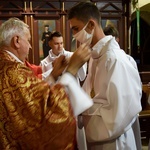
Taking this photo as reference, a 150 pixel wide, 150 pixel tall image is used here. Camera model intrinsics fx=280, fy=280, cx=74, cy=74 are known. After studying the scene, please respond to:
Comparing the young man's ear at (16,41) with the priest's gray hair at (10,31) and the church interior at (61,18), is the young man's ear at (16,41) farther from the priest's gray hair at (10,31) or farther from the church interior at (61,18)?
the church interior at (61,18)

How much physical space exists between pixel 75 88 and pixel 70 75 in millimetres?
73

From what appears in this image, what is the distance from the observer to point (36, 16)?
17.8 feet

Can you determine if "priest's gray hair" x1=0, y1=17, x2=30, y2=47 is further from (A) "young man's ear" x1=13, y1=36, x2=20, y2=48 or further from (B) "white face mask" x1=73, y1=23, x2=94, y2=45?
(B) "white face mask" x1=73, y1=23, x2=94, y2=45

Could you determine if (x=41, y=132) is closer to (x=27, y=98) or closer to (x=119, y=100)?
(x=27, y=98)

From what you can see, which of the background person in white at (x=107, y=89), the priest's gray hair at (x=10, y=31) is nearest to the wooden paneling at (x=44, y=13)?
the background person in white at (x=107, y=89)

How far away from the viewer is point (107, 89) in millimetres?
1628

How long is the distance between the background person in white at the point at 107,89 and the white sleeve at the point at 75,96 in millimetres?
238

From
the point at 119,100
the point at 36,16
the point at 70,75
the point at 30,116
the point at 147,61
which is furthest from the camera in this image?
the point at 147,61

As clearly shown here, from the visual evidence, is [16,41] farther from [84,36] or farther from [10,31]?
[84,36]

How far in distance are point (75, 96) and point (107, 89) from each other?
0.28 meters

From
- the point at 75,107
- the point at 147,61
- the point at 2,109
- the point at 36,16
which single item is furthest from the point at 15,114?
the point at 147,61

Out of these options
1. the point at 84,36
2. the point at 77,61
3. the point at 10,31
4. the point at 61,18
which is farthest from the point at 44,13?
the point at 77,61

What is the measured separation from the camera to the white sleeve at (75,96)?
1405mm

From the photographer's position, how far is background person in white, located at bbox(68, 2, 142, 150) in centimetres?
160
